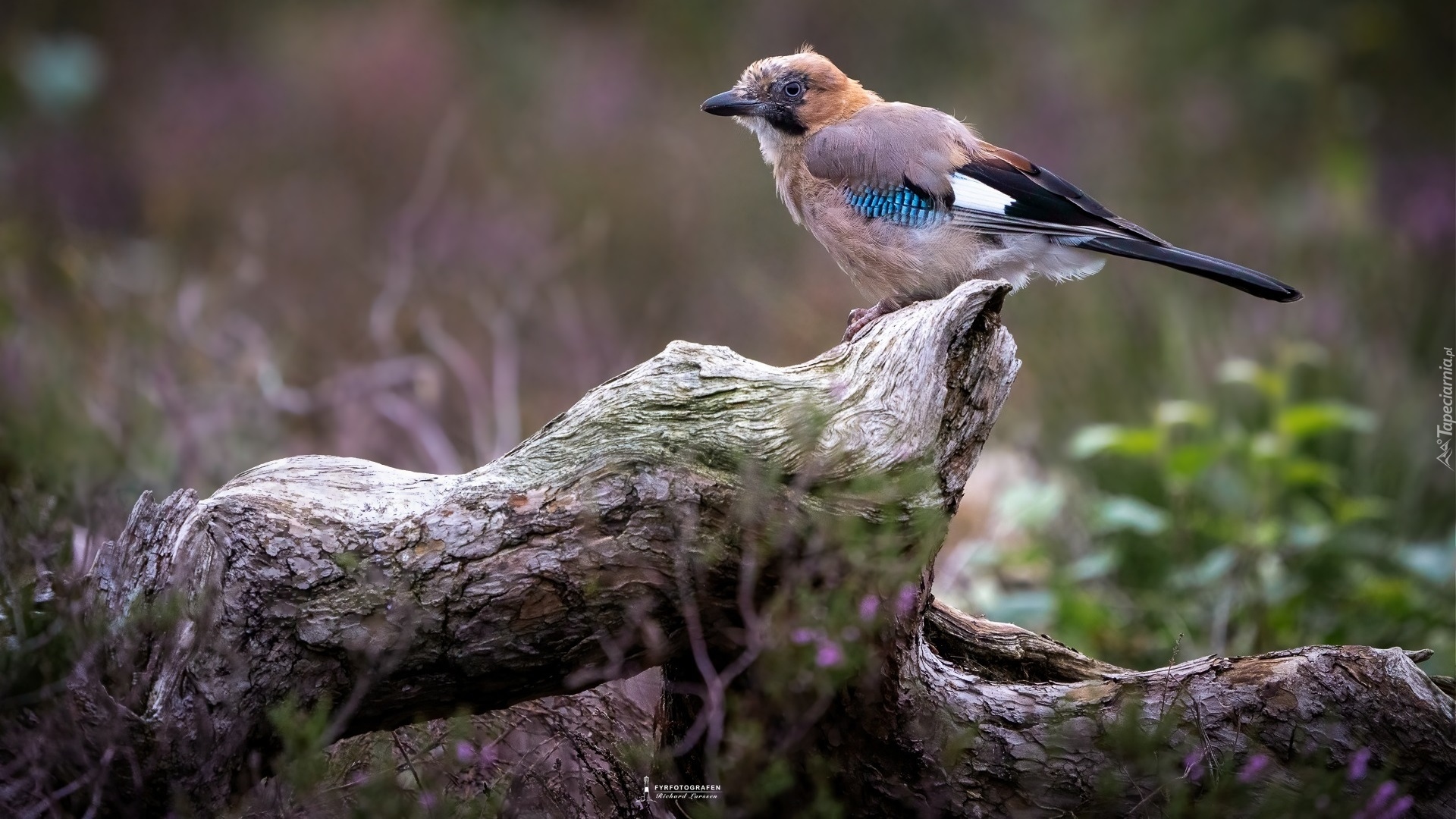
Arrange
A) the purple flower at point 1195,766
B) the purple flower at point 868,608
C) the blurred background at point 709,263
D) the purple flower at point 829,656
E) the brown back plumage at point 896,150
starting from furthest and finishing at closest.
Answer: the blurred background at point 709,263
the brown back plumage at point 896,150
the purple flower at point 1195,766
the purple flower at point 868,608
the purple flower at point 829,656

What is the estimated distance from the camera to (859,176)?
11.3 feet

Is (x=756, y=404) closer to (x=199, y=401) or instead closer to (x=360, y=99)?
(x=199, y=401)

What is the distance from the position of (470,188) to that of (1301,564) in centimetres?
638

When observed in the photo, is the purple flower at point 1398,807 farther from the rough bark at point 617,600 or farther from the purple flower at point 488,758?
the purple flower at point 488,758

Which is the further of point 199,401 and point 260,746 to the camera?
point 199,401

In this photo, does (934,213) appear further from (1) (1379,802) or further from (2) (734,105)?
(1) (1379,802)

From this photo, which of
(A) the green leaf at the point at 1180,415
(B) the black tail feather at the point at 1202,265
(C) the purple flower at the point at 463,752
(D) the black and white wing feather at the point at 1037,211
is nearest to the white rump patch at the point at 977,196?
(D) the black and white wing feather at the point at 1037,211

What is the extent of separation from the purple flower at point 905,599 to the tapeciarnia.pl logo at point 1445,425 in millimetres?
2586

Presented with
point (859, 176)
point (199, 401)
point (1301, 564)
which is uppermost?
point (859, 176)

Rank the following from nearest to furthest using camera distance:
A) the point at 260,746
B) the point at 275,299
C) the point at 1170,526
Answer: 1. the point at 260,746
2. the point at 1170,526
3. the point at 275,299

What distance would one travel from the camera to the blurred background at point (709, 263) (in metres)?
4.34

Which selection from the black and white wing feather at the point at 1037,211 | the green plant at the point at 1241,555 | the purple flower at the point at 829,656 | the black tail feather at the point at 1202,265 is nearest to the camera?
the purple flower at the point at 829,656

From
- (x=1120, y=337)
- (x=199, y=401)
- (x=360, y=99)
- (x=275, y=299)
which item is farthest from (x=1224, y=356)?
(x=360, y=99)

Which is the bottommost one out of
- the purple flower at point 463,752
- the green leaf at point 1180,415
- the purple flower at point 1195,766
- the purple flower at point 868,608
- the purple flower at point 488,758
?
the purple flower at point 488,758
